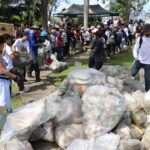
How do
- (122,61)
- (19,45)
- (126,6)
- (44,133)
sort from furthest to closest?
(126,6), (122,61), (19,45), (44,133)

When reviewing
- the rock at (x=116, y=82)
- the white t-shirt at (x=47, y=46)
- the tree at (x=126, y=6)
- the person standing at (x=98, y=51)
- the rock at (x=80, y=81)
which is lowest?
the tree at (x=126, y=6)

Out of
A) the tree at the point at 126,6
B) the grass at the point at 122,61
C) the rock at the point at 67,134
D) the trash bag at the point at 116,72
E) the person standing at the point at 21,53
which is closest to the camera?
the rock at the point at 67,134

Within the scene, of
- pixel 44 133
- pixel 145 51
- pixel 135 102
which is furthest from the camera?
pixel 145 51

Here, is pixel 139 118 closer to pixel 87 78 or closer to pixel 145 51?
pixel 87 78

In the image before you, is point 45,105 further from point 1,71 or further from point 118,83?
point 118,83

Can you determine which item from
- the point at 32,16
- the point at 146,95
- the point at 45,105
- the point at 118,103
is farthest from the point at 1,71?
the point at 32,16

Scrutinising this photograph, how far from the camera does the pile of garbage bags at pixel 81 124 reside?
612 cm

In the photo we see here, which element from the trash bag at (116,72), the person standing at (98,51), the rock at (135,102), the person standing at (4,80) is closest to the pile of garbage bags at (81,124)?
the rock at (135,102)

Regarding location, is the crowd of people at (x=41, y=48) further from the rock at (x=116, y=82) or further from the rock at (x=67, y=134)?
the rock at (x=116, y=82)

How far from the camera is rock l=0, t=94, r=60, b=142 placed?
6.31 m

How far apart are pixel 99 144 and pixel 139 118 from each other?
1.32m

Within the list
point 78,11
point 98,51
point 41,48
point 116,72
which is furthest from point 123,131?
point 78,11

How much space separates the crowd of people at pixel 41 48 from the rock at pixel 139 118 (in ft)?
5.38

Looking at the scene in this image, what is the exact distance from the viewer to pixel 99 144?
5.98m
